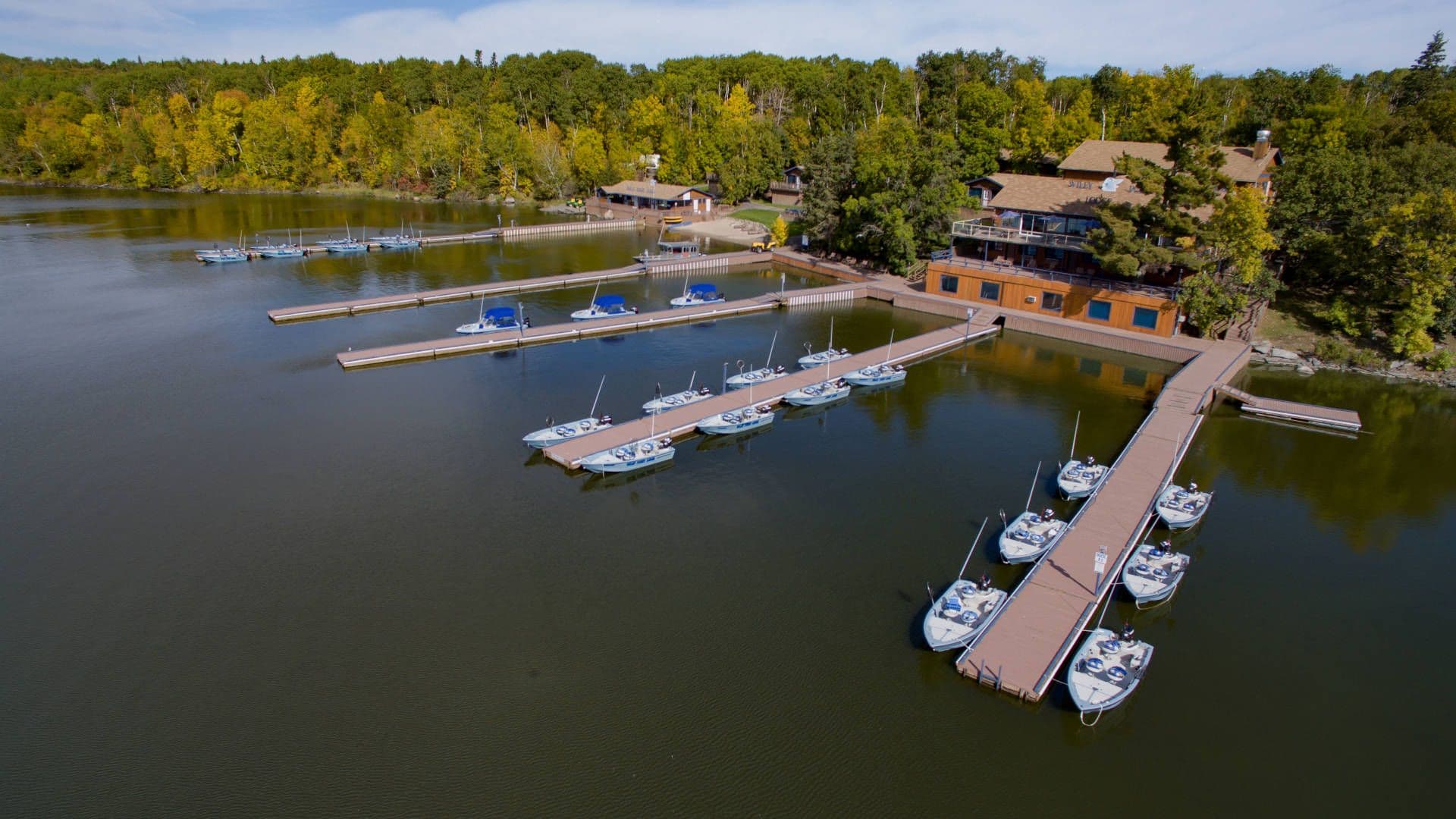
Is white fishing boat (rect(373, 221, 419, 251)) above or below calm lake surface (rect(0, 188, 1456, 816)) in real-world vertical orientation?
above

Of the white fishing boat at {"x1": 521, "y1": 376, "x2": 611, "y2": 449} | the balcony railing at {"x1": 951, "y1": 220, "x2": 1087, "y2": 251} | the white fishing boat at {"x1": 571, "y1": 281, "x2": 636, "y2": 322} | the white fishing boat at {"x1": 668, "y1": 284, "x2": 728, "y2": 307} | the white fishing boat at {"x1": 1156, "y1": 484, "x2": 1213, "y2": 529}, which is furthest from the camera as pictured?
the white fishing boat at {"x1": 668, "y1": 284, "x2": 728, "y2": 307}

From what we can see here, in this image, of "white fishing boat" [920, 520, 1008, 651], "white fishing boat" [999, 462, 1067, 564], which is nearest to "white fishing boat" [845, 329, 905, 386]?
"white fishing boat" [999, 462, 1067, 564]

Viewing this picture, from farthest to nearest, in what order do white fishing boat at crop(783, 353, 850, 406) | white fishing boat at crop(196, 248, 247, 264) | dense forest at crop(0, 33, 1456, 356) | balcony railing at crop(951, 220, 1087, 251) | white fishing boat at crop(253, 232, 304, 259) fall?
1. white fishing boat at crop(253, 232, 304, 259)
2. white fishing boat at crop(196, 248, 247, 264)
3. balcony railing at crop(951, 220, 1087, 251)
4. dense forest at crop(0, 33, 1456, 356)
5. white fishing boat at crop(783, 353, 850, 406)

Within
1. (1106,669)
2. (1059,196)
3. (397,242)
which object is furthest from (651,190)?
(1106,669)

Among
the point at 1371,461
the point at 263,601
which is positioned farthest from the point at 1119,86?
the point at 263,601

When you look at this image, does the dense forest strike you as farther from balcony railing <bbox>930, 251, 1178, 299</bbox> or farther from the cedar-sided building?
the cedar-sided building

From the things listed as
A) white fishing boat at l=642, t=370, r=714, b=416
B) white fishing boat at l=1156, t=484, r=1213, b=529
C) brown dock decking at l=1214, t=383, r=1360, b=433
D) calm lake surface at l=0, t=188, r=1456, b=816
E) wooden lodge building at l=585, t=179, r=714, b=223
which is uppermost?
wooden lodge building at l=585, t=179, r=714, b=223

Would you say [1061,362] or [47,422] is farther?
[1061,362]

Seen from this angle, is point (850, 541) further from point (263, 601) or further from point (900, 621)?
point (263, 601)
